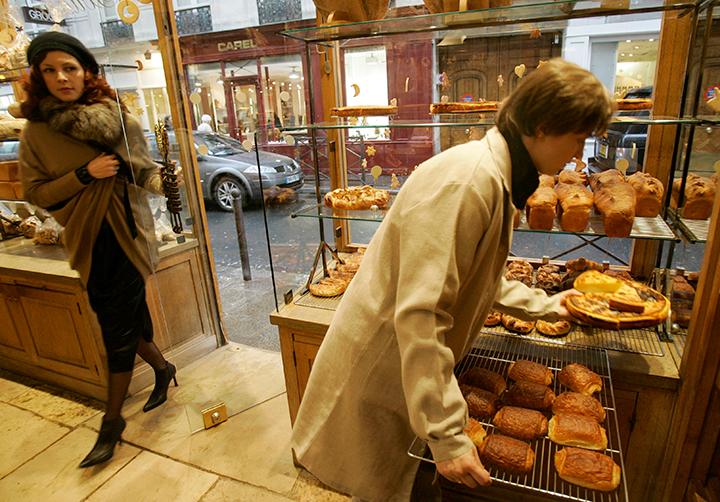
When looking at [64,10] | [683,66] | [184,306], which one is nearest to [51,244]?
[184,306]

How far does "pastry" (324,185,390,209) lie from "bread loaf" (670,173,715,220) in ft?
4.00

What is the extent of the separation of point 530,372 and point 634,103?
1171mm

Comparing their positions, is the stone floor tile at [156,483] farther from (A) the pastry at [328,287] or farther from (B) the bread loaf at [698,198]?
(B) the bread loaf at [698,198]

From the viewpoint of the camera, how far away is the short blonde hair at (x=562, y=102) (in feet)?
3.09

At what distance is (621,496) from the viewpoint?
123 cm

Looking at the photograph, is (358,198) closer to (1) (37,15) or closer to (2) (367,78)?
(2) (367,78)

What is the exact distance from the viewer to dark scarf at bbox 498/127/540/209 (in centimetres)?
104

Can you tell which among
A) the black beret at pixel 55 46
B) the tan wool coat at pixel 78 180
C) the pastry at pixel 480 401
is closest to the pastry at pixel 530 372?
the pastry at pixel 480 401

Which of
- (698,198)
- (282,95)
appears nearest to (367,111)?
(282,95)

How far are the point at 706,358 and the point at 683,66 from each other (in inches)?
45.4

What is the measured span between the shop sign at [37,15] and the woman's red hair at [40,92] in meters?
0.38

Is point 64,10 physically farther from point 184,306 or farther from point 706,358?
point 706,358

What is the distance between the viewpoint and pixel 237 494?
2113 mm

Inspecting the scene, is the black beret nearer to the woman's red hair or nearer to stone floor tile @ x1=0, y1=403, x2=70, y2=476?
the woman's red hair
